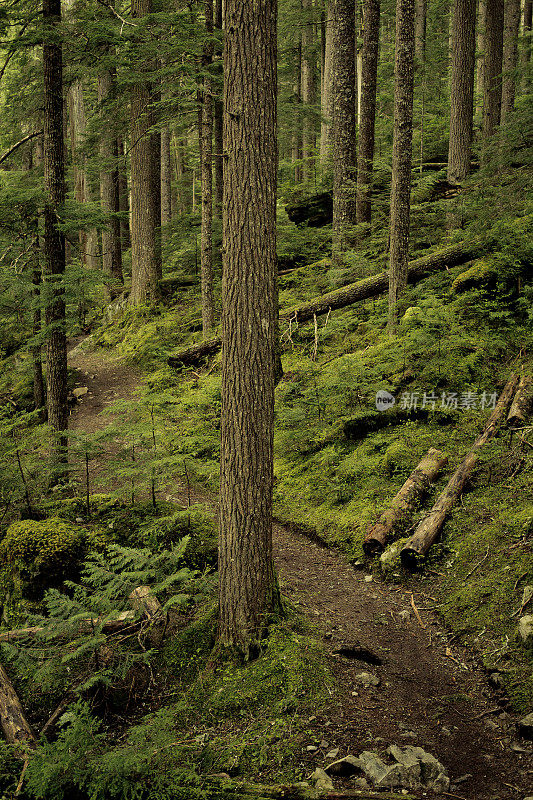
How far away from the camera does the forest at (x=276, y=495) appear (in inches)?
141

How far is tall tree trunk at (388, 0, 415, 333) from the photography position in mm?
8828

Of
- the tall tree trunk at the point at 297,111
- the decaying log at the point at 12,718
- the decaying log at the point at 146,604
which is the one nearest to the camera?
the decaying log at the point at 12,718

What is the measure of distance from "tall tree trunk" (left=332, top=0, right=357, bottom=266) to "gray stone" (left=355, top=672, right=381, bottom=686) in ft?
32.2

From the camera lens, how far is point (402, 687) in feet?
13.8

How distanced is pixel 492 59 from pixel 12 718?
17432 millimetres

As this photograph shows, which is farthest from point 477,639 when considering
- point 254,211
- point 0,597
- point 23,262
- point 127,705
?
point 23,262

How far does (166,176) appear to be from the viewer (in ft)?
68.2

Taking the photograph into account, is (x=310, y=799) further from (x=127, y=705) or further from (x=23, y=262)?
(x=23, y=262)

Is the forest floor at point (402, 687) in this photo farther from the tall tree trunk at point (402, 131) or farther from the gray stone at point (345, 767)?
the tall tree trunk at point (402, 131)

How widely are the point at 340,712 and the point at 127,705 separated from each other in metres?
1.70

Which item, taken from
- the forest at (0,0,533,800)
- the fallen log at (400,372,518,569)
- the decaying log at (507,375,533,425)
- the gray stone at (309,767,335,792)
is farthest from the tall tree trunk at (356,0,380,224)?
the gray stone at (309,767,335,792)

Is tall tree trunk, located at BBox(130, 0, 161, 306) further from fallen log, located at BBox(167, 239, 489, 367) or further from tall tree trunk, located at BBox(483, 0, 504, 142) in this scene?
tall tree trunk, located at BBox(483, 0, 504, 142)

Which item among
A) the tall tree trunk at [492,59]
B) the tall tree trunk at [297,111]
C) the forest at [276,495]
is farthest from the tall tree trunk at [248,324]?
the tall tree trunk at [297,111]

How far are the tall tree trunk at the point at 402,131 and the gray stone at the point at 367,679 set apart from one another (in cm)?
619
